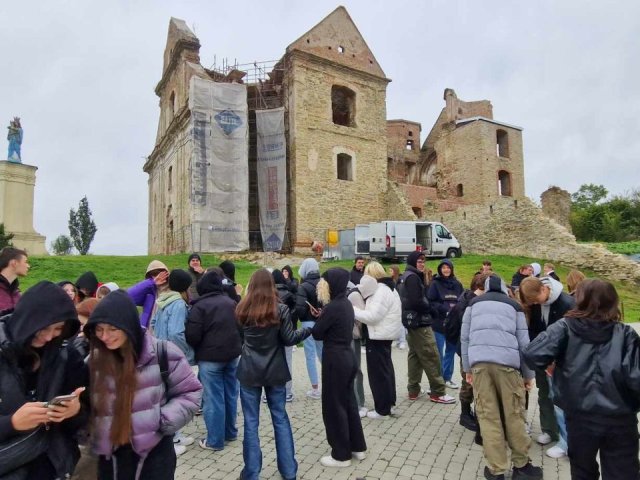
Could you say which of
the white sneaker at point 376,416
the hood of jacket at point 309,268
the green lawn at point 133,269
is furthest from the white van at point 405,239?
the white sneaker at point 376,416

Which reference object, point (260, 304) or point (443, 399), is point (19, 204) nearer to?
point (260, 304)

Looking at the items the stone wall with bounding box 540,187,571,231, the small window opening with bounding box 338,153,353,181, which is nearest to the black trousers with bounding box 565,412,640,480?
the small window opening with bounding box 338,153,353,181

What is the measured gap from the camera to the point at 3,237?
56.1 feet

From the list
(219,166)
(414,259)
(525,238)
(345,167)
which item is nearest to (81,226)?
(219,166)

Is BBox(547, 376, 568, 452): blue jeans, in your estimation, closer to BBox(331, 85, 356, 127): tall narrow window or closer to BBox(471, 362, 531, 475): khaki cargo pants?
BBox(471, 362, 531, 475): khaki cargo pants

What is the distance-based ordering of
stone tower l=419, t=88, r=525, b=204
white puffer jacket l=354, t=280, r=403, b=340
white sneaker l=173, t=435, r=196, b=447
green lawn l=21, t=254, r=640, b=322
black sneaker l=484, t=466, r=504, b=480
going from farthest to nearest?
stone tower l=419, t=88, r=525, b=204 → green lawn l=21, t=254, r=640, b=322 → white puffer jacket l=354, t=280, r=403, b=340 → white sneaker l=173, t=435, r=196, b=447 → black sneaker l=484, t=466, r=504, b=480

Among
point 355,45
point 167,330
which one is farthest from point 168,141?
point 167,330

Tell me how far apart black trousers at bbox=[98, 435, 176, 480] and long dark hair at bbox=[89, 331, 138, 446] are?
172mm

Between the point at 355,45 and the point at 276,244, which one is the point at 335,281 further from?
the point at 355,45

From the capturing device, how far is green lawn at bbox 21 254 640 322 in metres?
14.0

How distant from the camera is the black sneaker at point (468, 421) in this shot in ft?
16.1

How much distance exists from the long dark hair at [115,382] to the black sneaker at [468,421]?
395 cm

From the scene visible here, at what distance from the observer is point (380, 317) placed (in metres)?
5.11

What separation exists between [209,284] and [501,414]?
3061 millimetres
